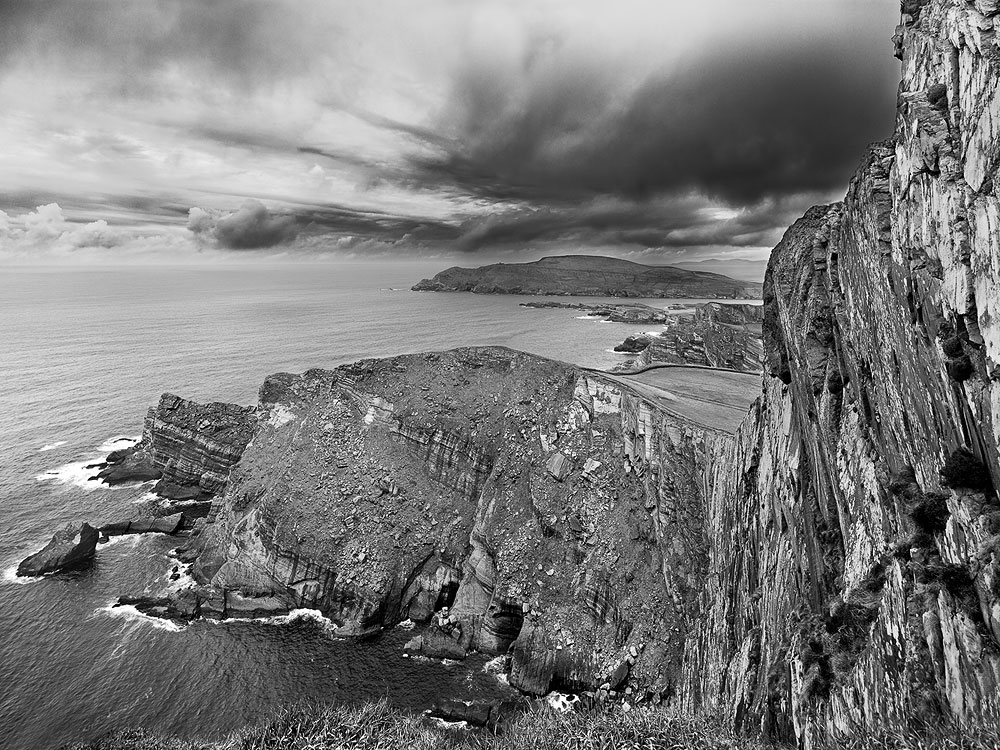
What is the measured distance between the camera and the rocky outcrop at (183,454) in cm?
6619

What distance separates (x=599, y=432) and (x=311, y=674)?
104ft

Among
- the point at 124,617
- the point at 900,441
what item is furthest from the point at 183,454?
the point at 900,441

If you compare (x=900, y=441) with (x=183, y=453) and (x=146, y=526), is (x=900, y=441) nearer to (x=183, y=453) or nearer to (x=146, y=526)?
(x=146, y=526)

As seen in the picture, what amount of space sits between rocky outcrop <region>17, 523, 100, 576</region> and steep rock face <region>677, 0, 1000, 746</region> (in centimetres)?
5762

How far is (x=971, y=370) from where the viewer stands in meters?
12.9

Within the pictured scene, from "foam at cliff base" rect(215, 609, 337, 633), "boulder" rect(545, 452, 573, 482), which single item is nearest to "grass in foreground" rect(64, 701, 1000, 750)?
"foam at cliff base" rect(215, 609, 337, 633)

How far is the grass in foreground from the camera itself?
1319 cm

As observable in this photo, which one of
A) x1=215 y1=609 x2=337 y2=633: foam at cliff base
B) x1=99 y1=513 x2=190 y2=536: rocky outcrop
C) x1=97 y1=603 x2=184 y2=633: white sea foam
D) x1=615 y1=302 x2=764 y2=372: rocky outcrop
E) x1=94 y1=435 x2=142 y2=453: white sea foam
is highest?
x1=615 y1=302 x2=764 y2=372: rocky outcrop

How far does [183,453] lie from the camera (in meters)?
66.8

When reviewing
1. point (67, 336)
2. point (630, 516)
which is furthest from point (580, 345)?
point (67, 336)

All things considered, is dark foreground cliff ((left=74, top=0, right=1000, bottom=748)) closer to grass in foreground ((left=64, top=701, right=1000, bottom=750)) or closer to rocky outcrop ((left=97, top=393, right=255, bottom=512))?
grass in foreground ((left=64, top=701, right=1000, bottom=750))

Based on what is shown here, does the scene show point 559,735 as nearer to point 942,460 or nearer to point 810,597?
point 810,597

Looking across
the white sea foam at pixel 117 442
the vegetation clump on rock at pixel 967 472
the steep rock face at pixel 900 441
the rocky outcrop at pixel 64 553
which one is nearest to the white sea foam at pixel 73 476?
the white sea foam at pixel 117 442

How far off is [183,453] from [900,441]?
74.6 m
